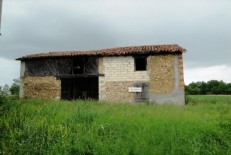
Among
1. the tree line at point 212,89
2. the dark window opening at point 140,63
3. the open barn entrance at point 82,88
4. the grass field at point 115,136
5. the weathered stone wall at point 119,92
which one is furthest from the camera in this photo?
the tree line at point 212,89

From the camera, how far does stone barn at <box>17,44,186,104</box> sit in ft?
63.4

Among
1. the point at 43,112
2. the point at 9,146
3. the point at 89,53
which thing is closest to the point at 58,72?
the point at 89,53

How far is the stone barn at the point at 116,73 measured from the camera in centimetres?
1931

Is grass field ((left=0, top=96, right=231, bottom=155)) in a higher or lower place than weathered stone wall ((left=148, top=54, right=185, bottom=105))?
lower

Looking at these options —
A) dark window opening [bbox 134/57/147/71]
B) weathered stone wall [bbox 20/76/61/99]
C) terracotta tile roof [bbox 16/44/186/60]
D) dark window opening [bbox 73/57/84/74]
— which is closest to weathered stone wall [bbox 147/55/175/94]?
terracotta tile roof [bbox 16/44/186/60]

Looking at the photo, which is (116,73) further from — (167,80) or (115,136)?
(115,136)

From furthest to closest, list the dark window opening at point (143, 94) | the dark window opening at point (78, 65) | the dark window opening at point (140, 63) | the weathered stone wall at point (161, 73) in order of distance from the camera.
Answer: the dark window opening at point (78, 65)
the dark window opening at point (140, 63)
the dark window opening at point (143, 94)
the weathered stone wall at point (161, 73)

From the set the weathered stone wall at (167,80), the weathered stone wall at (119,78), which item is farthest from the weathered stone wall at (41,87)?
the weathered stone wall at (167,80)

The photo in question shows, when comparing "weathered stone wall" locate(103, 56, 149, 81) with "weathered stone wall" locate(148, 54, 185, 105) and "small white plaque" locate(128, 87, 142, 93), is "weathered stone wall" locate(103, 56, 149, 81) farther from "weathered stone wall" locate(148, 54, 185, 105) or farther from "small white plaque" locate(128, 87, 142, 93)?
"weathered stone wall" locate(148, 54, 185, 105)

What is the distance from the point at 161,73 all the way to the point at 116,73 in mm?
3394

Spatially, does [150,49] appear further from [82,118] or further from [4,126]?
[4,126]

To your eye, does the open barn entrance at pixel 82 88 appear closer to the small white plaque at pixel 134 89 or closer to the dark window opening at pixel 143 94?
the small white plaque at pixel 134 89

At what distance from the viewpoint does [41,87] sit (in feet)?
72.4

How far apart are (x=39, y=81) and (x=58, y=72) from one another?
5.82ft
